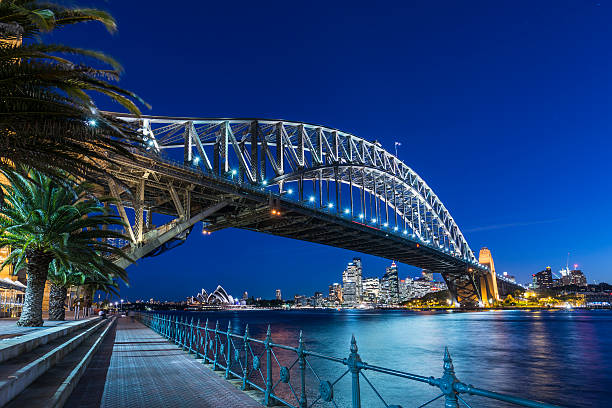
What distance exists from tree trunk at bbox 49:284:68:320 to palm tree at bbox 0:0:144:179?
20.5 m

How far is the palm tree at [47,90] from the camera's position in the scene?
264 inches

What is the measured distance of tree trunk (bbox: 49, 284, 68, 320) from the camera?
25422 millimetres

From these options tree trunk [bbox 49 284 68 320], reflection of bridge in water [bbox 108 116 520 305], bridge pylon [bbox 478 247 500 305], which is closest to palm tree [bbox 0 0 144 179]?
reflection of bridge in water [bbox 108 116 520 305]

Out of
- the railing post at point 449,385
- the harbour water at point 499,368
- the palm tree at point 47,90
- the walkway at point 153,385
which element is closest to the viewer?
the railing post at point 449,385

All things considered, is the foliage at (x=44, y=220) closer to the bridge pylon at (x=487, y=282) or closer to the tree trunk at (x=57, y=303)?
the tree trunk at (x=57, y=303)

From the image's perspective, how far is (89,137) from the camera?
799cm

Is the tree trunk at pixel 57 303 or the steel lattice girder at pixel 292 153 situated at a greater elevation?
the steel lattice girder at pixel 292 153

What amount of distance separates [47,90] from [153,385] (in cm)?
682

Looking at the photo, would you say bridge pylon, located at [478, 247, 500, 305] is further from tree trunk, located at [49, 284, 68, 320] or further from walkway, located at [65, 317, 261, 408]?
walkway, located at [65, 317, 261, 408]

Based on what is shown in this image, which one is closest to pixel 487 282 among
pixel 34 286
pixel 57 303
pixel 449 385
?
pixel 57 303

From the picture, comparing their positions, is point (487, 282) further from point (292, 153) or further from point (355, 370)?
point (355, 370)

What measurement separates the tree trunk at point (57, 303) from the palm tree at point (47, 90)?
20.5 meters

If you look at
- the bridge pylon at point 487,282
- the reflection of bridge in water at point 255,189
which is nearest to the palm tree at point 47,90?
the reflection of bridge in water at point 255,189

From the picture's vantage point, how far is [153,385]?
9.87 meters
